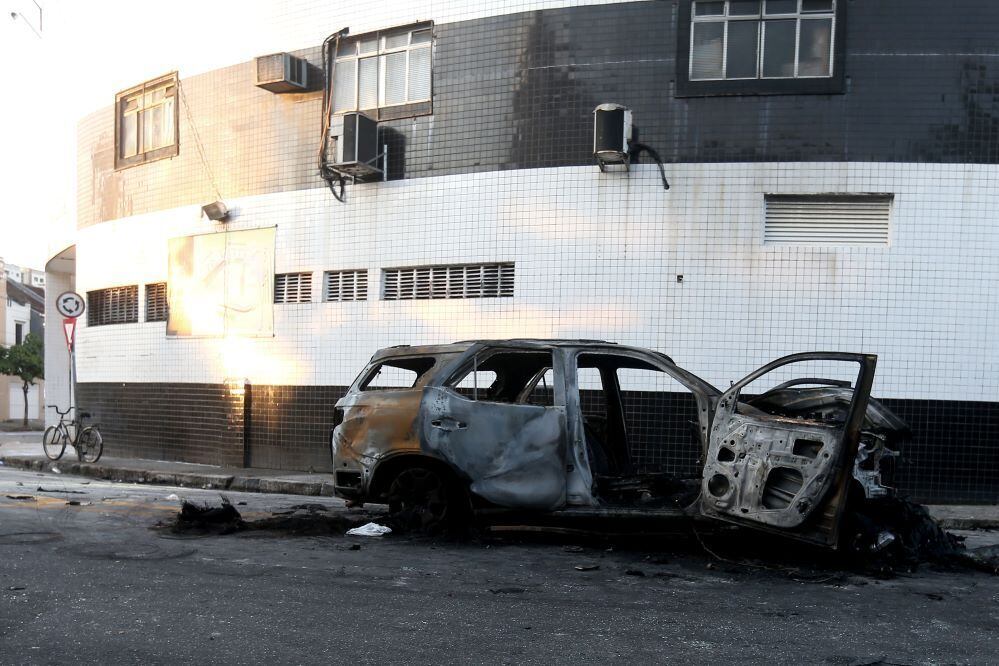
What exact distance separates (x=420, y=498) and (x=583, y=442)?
141 centimetres

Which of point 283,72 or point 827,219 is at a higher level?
point 283,72

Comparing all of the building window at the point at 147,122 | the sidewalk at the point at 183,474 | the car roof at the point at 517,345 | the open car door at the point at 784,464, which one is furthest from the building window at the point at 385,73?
the open car door at the point at 784,464

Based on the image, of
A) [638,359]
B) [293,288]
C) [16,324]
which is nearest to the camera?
[638,359]

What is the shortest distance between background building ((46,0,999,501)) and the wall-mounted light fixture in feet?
0.51

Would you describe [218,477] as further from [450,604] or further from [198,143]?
[450,604]

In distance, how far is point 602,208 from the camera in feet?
40.1

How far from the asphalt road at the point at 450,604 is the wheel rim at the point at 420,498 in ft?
0.55

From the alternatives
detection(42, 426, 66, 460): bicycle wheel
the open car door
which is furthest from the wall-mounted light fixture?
the open car door

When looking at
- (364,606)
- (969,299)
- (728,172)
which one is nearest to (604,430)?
(364,606)

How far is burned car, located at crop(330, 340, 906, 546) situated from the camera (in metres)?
6.22

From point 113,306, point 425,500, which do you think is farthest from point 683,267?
point 113,306

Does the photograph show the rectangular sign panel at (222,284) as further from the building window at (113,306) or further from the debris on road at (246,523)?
the debris on road at (246,523)

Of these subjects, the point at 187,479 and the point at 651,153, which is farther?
the point at 187,479

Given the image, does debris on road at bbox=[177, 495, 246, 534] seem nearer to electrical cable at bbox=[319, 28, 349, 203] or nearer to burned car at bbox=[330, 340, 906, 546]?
burned car at bbox=[330, 340, 906, 546]
